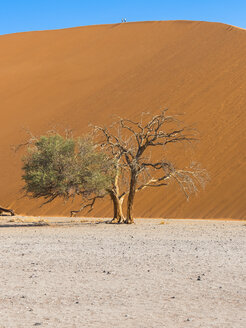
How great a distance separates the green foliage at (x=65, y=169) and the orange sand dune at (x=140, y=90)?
607 cm

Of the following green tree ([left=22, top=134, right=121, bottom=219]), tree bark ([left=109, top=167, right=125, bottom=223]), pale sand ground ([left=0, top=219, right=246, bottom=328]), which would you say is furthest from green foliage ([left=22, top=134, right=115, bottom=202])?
pale sand ground ([left=0, top=219, right=246, bottom=328])

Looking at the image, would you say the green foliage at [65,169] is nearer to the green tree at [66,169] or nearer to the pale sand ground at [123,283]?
the green tree at [66,169]

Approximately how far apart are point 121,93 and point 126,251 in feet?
87.0

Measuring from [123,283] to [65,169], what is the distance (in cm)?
1059

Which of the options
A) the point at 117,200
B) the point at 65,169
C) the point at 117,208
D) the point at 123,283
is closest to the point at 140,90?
the point at 117,208

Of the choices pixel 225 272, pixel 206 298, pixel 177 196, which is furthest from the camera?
pixel 177 196

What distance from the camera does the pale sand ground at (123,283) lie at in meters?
5.20

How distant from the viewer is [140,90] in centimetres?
3572

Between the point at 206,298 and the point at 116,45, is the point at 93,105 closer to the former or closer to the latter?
the point at 116,45

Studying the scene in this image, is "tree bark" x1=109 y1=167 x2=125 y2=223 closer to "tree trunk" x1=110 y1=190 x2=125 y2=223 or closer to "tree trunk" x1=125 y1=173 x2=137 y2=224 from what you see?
"tree trunk" x1=110 y1=190 x2=125 y2=223

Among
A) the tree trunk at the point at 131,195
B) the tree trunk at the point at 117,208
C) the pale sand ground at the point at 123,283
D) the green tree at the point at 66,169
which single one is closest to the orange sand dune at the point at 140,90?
the tree trunk at the point at 117,208

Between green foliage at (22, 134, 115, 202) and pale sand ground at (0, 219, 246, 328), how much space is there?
15.1ft

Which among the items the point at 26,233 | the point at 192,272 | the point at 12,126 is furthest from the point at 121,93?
the point at 192,272

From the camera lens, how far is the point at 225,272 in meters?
7.82
